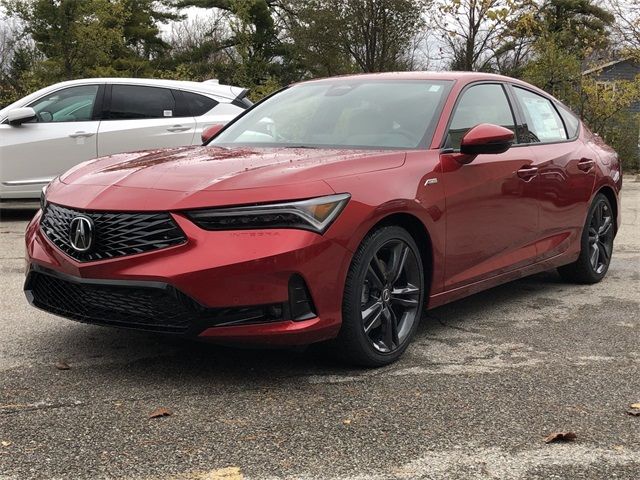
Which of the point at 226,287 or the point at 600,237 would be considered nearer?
the point at 226,287

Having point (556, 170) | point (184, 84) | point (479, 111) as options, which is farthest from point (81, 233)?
point (184, 84)

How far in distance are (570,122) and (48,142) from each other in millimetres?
5752

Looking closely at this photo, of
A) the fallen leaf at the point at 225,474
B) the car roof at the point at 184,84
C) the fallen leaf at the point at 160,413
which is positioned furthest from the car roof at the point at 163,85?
the fallen leaf at the point at 225,474

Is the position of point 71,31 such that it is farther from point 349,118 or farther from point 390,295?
point 390,295

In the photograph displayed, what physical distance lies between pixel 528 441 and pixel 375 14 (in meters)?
23.3

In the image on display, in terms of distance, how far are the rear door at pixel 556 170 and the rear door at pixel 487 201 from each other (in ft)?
0.52

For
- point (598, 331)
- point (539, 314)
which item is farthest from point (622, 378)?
point (539, 314)

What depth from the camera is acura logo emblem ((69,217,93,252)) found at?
3.32 m

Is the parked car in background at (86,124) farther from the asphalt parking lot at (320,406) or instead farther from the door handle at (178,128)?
the asphalt parking lot at (320,406)

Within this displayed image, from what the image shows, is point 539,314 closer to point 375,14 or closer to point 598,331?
point 598,331

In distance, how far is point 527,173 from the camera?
4766 millimetres

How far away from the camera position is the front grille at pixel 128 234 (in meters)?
3.22

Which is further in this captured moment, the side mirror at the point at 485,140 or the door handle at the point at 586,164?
the door handle at the point at 586,164

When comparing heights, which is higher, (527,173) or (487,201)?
(527,173)
